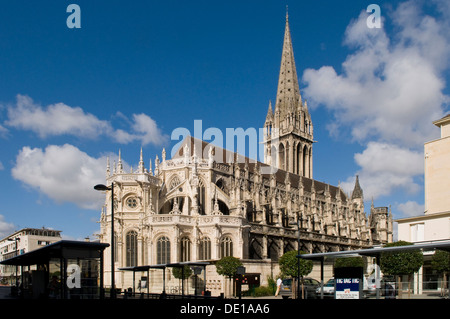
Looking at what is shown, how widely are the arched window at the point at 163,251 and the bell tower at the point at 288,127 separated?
157ft

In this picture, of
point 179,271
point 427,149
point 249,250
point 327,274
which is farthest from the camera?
point 249,250

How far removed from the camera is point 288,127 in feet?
307

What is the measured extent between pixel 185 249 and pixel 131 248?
17.6 feet

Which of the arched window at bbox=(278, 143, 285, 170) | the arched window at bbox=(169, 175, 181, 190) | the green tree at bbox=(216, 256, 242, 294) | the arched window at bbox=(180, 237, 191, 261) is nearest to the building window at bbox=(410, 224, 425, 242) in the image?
the green tree at bbox=(216, 256, 242, 294)

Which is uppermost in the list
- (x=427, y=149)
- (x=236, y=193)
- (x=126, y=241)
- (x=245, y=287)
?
(x=427, y=149)

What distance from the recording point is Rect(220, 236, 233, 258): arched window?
48.2 meters

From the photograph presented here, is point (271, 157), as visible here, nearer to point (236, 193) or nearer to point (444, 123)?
point (236, 193)

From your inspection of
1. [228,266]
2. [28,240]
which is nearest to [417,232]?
[228,266]

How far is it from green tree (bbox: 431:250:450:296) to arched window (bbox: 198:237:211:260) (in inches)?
1260

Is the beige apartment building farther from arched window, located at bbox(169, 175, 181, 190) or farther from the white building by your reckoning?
the white building

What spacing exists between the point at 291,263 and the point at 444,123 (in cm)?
2013

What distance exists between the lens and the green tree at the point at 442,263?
1628cm
